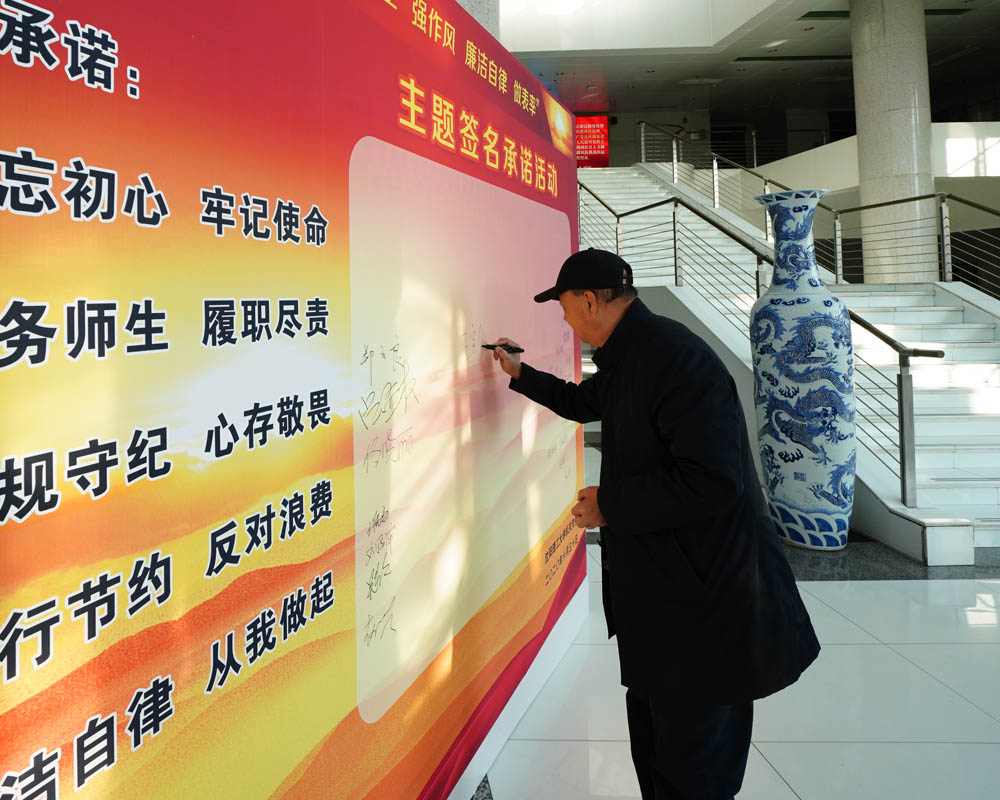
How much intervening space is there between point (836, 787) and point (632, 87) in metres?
14.5

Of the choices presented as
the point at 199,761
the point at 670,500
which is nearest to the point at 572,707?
the point at 670,500

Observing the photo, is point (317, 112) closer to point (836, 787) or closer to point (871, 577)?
point (836, 787)

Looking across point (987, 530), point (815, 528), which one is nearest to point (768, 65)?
point (987, 530)

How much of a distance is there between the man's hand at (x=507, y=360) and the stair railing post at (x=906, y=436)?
2.58 metres

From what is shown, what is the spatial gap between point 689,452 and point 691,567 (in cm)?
22

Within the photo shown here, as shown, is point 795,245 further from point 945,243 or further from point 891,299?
point 945,243

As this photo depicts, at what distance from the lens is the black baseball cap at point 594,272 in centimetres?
157

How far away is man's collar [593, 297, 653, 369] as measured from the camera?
1530 millimetres

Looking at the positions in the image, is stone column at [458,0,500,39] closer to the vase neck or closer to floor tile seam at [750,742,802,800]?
the vase neck

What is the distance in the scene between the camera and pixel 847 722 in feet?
7.15

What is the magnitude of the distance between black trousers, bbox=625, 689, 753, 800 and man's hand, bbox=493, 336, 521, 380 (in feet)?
2.86

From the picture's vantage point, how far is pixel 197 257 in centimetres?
94
